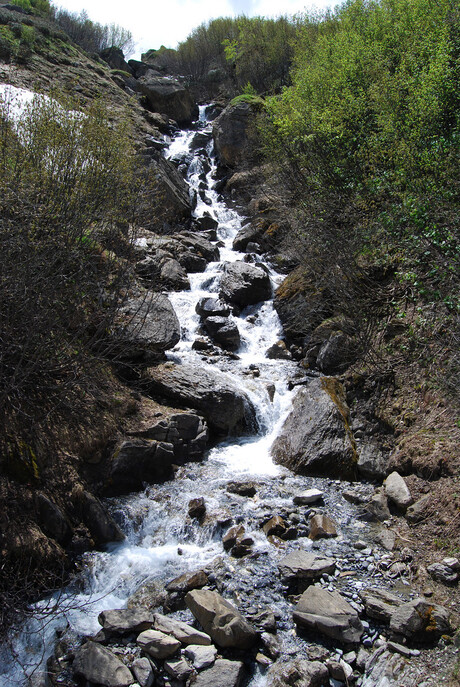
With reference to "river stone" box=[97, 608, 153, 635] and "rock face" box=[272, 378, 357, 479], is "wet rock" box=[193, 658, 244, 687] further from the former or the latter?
"rock face" box=[272, 378, 357, 479]

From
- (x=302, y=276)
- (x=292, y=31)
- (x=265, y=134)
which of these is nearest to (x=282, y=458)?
(x=302, y=276)

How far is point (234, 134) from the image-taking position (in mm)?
23688

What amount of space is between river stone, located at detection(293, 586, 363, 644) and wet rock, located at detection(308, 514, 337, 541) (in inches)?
47.2

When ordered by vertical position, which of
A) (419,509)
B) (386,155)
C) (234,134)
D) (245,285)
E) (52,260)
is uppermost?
(234,134)

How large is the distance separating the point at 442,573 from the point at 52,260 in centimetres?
589

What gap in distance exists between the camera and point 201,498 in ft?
21.7

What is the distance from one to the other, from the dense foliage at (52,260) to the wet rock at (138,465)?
101 cm

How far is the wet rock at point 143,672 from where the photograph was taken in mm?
3910

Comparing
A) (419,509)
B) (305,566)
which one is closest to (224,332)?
(419,509)

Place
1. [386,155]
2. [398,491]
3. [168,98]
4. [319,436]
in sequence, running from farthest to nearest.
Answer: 1. [168,98]
2. [386,155]
3. [319,436]
4. [398,491]

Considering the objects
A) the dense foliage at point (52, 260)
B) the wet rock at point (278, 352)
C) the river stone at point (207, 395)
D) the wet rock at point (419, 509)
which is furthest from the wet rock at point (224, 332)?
the wet rock at point (419, 509)

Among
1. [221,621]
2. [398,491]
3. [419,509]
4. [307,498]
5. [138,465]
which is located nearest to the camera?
[221,621]

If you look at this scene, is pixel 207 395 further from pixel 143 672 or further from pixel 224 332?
pixel 143 672

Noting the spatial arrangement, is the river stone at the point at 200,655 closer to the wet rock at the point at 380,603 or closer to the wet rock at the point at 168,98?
the wet rock at the point at 380,603
